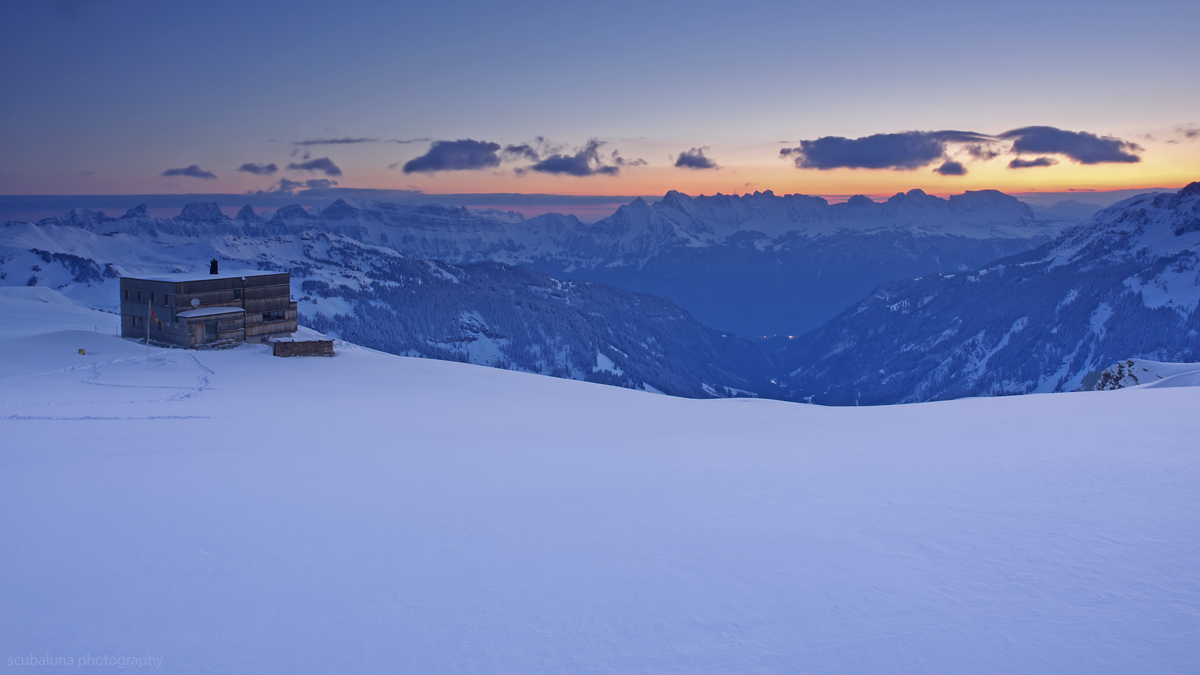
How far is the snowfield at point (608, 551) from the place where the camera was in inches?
271

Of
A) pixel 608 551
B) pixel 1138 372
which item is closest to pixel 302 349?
pixel 608 551

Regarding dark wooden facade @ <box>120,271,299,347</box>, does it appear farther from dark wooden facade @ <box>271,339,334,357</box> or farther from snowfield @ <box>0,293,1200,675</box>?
snowfield @ <box>0,293,1200,675</box>

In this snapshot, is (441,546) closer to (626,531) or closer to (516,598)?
(516,598)

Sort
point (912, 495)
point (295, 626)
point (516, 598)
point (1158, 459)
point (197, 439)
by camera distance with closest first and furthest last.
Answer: point (295, 626)
point (516, 598)
point (912, 495)
point (1158, 459)
point (197, 439)

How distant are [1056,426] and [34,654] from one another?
2225 cm

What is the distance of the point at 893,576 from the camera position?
8.38 m

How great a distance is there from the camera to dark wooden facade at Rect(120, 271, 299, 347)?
160 ft

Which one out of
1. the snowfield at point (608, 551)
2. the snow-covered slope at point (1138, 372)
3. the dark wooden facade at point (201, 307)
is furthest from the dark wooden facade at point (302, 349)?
the snow-covered slope at point (1138, 372)

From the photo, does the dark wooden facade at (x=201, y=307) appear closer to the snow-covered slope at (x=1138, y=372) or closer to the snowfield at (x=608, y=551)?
the snowfield at (x=608, y=551)

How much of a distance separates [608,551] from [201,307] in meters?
52.3

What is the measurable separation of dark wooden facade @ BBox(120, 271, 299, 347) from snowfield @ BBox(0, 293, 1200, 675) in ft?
110

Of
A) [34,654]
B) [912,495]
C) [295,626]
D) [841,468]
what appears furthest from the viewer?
[841,468]

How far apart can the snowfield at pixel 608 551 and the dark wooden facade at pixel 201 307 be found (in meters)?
33.6

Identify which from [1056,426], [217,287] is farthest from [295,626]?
[217,287]
